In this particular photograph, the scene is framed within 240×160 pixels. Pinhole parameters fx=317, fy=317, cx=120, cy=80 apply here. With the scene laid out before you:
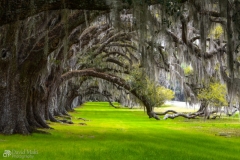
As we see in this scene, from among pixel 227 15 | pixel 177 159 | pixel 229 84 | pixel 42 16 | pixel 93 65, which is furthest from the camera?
pixel 93 65

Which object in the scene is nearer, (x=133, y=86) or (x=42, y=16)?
(x=42, y=16)

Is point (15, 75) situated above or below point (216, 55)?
below

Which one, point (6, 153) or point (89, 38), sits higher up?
point (89, 38)

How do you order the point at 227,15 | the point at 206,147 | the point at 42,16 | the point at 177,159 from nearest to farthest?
the point at 227,15 → the point at 177,159 → the point at 206,147 → the point at 42,16

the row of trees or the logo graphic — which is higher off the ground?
the row of trees

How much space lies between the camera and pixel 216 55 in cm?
1279

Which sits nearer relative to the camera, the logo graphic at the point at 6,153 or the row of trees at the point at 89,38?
the row of trees at the point at 89,38

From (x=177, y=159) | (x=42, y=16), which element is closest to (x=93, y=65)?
(x=42, y=16)

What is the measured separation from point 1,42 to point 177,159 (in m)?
7.63

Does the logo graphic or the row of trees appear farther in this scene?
the logo graphic

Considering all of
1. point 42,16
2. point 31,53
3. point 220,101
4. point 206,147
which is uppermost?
point 42,16

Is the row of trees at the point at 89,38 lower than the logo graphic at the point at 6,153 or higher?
higher

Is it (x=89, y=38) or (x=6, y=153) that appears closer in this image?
(x=6, y=153)

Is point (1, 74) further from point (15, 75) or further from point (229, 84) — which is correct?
point (229, 84)
